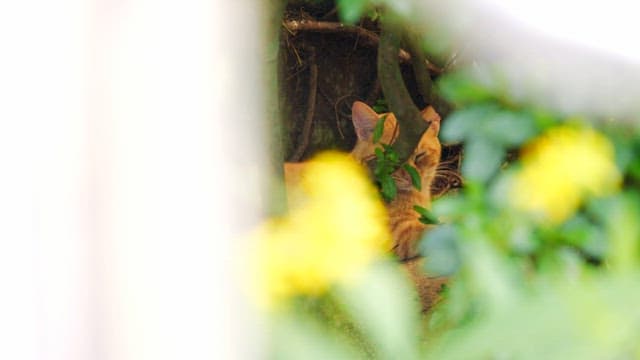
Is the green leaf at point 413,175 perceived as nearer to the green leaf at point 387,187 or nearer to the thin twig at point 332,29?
the green leaf at point 387,187

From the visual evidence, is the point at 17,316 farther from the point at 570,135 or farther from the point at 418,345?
the point at 570,135

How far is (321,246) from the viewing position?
50 centimetres

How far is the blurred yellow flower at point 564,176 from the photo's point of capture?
0.63 meters

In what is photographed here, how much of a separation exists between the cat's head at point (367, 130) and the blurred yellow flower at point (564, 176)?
1245 mm

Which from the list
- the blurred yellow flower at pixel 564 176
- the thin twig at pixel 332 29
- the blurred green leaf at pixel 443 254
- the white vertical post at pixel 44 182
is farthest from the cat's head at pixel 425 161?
the white vertical post at pixel 44 182

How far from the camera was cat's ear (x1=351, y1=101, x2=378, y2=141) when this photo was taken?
232 centimetres

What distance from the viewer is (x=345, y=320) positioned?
522 mm

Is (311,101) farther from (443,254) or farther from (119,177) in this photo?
(119,177)

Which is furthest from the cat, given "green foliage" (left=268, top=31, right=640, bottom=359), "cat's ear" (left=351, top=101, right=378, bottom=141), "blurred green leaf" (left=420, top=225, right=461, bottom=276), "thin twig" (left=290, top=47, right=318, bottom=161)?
"green foliage" (left=268, top=31, right=640, bottom=359)

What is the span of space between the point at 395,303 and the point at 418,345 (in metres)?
0.05

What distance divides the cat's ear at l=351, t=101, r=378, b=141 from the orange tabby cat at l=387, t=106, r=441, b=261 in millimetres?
149

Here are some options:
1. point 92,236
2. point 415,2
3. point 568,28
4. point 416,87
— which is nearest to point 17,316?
point 92,236

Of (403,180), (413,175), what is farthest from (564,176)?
(403,180)

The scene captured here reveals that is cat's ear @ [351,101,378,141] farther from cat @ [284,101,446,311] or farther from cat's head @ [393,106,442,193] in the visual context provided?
cat's head @ [393,106,442,193]
